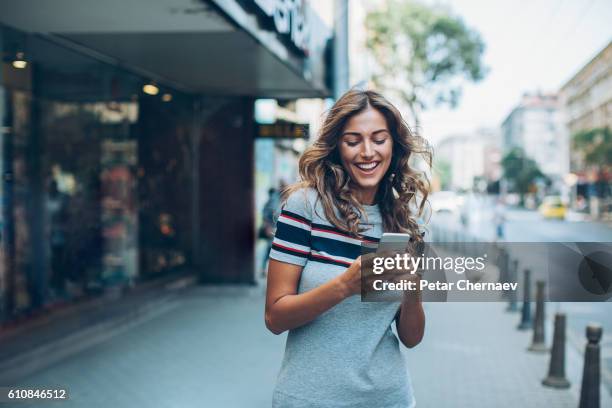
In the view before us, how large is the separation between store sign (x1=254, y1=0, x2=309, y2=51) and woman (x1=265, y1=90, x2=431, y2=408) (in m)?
4.59

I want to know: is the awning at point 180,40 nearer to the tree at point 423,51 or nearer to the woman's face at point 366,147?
the tree at point 423,51

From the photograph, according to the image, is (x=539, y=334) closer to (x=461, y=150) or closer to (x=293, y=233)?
(x=461, y=150)

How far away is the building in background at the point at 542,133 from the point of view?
358 cm

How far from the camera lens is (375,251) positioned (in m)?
1.66

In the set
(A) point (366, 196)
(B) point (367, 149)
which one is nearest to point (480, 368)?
(A) point (366, 196)

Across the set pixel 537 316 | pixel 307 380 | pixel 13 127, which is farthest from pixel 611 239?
pixel 13 127

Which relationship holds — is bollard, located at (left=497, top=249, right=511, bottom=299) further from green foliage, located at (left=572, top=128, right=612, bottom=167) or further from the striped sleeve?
green foliage, located at (left=572, top=128, right=612, bottom=167)

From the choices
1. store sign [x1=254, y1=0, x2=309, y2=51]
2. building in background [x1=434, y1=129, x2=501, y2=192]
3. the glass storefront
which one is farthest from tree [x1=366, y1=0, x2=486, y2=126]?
the glass storefront

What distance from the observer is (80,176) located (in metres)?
8.21

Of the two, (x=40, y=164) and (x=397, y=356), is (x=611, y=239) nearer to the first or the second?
(x=397, y=356)

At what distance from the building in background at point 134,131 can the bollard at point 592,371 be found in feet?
12.1

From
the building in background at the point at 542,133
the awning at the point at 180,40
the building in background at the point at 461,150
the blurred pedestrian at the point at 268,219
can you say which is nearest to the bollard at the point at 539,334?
the building in background at the point at 542,133

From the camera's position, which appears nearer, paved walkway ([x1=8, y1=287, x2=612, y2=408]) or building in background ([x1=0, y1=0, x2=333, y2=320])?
paved walkway ([x1=8, y1=287, x2=612, y2=408])

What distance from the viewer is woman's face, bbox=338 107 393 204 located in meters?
1.81
